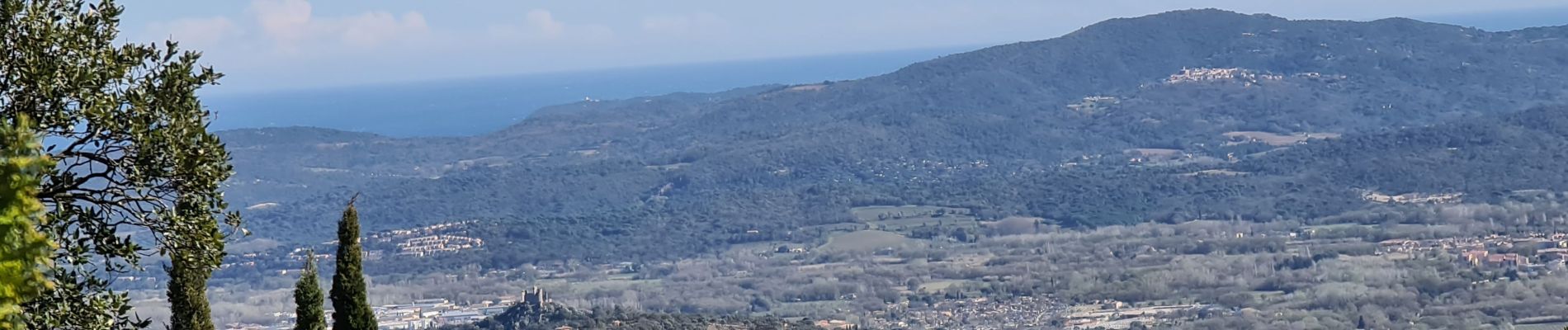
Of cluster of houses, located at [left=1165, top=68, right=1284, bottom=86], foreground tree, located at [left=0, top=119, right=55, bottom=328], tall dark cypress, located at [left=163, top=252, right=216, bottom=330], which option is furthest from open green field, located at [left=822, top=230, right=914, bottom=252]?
foreground tree, located at [left=0, top=119, right=55, bottom=328]

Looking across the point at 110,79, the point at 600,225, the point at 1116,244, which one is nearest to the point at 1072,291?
the point at 1116,244

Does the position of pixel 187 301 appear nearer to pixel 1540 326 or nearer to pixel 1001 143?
pixel 1540 326

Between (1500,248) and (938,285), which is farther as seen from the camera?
(938,285)

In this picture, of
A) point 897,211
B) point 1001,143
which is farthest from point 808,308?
point 1001,143

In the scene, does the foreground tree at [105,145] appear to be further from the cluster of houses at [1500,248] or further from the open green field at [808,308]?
the cluster of houses at [1500,248]

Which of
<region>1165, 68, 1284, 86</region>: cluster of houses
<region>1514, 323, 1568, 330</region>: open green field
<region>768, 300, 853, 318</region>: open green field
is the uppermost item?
<region>1165, 68, 1284, 86</region>: cluster of houses

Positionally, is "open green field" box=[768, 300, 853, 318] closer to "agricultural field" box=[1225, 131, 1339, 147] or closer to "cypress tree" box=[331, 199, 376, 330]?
"cypress tree" box=[331, 199, 376, 330]
